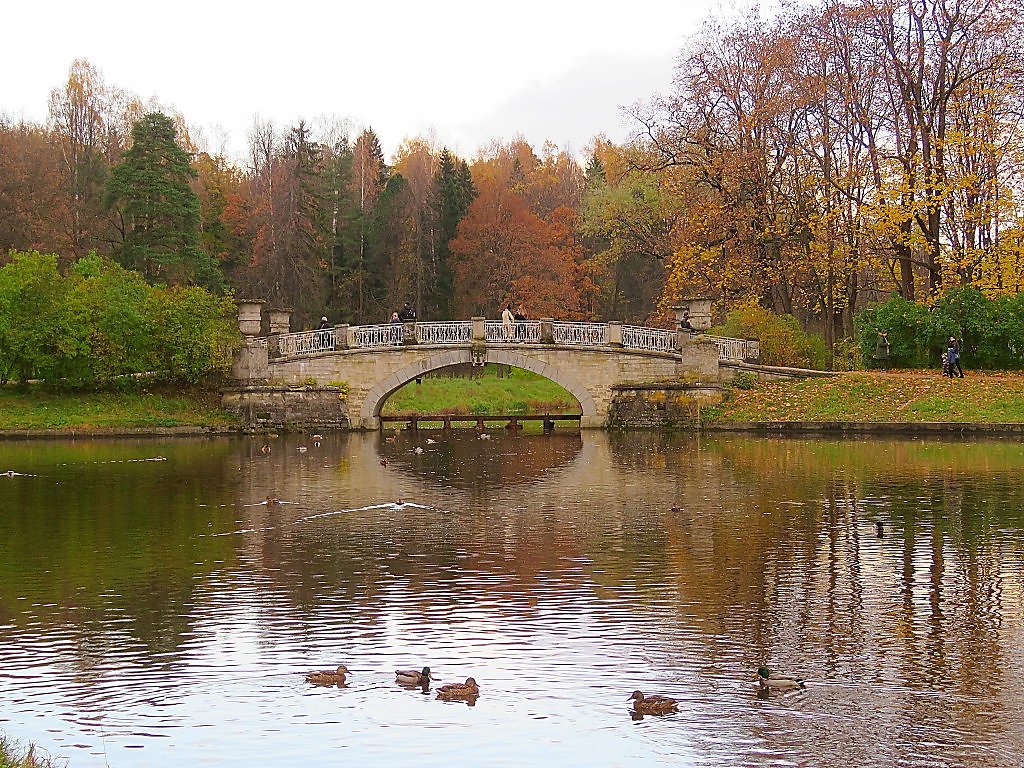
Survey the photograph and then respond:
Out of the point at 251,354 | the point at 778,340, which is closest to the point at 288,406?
the point at 251,354

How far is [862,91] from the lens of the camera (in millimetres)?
40906

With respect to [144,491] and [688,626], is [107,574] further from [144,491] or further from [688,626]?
[144,491]

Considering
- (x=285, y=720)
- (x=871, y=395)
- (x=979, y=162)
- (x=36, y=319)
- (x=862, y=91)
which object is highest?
(x=862, y=91)

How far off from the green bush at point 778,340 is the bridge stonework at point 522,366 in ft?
13.7

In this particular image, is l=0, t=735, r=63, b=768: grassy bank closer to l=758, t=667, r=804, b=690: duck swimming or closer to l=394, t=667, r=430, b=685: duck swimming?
l=394, t=667, r=430, b=685: duck swimming

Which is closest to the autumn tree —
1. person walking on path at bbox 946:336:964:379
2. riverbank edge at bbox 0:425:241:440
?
riverbank edge at bbox 0:425:241:440

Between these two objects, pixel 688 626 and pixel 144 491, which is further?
pixel 144 491

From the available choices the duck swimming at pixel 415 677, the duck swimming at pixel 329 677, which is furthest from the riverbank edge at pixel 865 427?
the duck swimming at pixel 329 677

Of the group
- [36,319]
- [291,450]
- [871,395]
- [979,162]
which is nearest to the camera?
[291,450]

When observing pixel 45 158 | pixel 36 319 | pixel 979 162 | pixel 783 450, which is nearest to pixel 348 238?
pixel 45 158

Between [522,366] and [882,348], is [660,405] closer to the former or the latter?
[522,366]

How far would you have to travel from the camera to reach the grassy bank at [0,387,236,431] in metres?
36.1

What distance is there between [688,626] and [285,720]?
4034 mm

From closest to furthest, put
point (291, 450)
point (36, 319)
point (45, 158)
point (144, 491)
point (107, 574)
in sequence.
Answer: point (107, 574) < point (144, 491) < point (291, 450) < point (36, 319) < point (45, 158)
